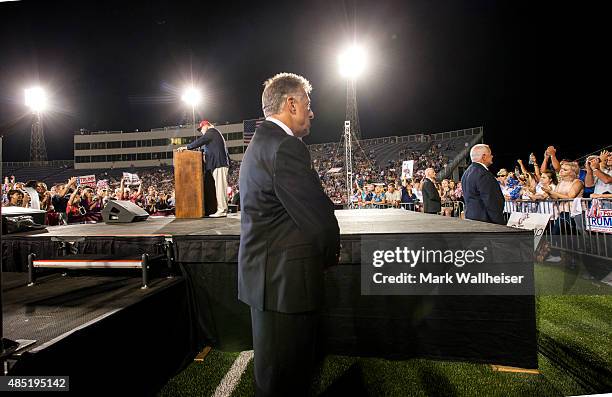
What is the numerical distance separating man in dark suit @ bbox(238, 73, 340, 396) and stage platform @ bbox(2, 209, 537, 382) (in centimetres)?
104

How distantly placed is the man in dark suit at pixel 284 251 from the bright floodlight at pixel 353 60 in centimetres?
884

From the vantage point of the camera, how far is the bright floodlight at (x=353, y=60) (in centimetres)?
917

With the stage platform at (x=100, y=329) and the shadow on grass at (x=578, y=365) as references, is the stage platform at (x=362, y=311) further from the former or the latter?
the shadow on grass at (x=578, y=365)

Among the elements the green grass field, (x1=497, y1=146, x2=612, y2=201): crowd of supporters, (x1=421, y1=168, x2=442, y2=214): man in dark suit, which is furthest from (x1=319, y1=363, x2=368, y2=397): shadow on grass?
(x1=497, y1=146, x2=612, y2=201): crowd of supporters

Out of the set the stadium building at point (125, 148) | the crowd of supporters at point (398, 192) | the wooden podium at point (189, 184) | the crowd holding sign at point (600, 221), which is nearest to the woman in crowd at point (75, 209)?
the crowd of supporters at point (398, 192)

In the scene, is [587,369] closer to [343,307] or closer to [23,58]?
[343,307]

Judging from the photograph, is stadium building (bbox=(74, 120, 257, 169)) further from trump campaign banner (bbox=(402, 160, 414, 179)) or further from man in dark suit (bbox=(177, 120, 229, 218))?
man in dark suit (bbox=(177, 120, 229, 218))

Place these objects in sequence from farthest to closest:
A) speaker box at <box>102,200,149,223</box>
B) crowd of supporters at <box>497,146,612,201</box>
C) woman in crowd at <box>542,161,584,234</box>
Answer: woman in crowd at <box>542,161,584,234</box>, crowd of supporters at <box>497,146,612,201</box>, speaker box at <box>102,200,149,223</box>

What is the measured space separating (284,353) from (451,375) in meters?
1.76

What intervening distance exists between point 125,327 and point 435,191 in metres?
6.56

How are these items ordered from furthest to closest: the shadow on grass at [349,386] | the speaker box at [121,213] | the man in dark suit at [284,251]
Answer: the speaker box at [121,213] < the shadow on grass at [349,386] < the man in dark suit at [284,251]


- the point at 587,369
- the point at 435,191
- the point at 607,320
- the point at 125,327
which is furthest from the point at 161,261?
the point at 435,191

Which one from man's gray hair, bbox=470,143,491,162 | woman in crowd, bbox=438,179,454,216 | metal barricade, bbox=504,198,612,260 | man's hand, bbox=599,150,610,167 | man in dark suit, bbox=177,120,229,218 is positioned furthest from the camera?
woman in crowd, bbox=438,179,454,216

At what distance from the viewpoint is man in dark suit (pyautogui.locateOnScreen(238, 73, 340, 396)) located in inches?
51.8
